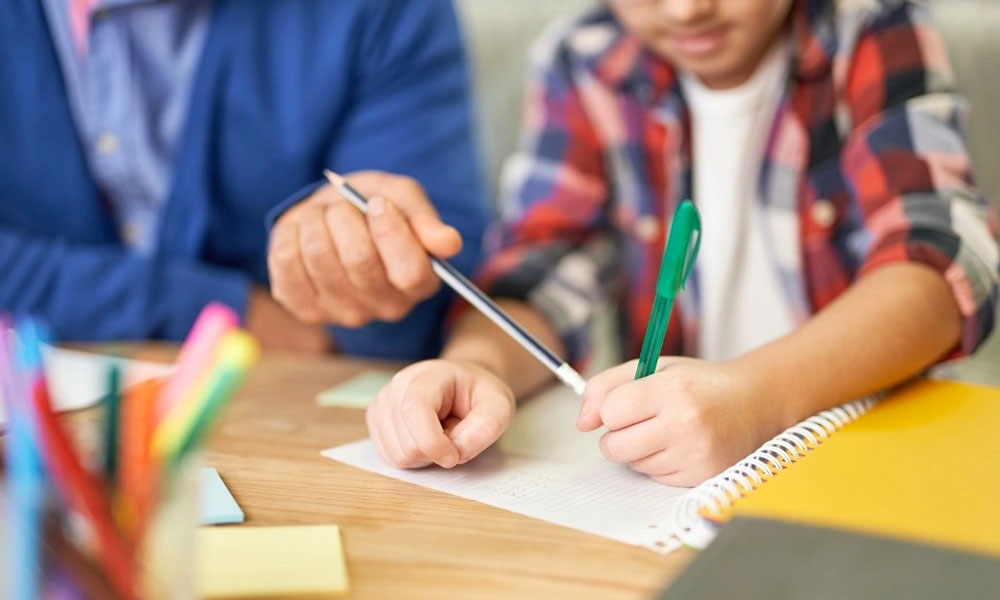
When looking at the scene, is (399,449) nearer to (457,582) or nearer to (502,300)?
(457,582)

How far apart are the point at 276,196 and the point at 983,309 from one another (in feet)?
2.12

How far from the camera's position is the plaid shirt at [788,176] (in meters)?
0.77

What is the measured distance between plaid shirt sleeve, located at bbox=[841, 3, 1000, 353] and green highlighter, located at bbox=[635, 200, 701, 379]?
25cm

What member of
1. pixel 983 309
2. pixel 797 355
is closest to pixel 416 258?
pixel 797 355

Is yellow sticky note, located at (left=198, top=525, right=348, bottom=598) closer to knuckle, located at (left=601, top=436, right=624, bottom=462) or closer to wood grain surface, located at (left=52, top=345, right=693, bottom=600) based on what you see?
wood grain surface, located at (left=52, top=345, right=693, bottom=600)

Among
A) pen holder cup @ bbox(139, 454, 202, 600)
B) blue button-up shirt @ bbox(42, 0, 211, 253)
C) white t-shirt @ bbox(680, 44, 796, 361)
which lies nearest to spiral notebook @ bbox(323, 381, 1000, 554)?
pen holder cup @ bbox(139, 454, 202, 600)

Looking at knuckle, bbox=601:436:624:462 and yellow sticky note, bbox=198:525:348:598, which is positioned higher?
yellow sticky note, bbox=198:525:348:598

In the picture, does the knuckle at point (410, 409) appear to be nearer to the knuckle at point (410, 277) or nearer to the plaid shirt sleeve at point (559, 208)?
the knuckle at point (410, 277)

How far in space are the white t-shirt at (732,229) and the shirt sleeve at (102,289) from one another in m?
0.45

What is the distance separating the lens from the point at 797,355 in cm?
62

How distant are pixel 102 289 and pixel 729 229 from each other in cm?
59

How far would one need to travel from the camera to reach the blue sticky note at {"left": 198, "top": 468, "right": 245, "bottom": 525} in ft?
1.65

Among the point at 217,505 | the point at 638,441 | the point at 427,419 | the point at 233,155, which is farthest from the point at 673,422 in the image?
the point at 233,155

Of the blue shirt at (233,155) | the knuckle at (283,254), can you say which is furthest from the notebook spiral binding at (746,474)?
the blue shirt at (233,155)
